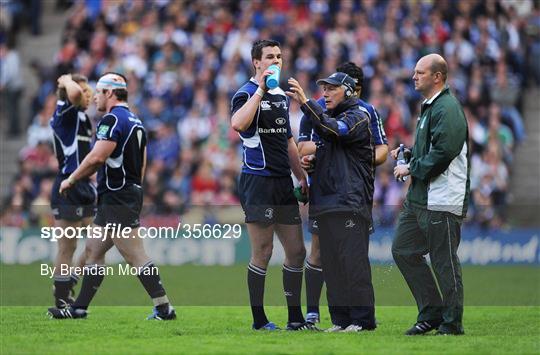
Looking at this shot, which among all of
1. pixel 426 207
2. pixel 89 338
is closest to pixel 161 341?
pixel 89 338

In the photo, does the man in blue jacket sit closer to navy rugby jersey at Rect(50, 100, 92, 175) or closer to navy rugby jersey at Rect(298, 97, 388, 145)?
navy rugby jersey at Rect(298, 97, 388, 145)

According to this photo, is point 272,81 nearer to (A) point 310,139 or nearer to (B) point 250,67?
(A) point 310,139

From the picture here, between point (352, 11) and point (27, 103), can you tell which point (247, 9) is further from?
point (27, 103)

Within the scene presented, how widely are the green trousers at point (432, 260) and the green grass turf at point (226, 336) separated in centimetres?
32

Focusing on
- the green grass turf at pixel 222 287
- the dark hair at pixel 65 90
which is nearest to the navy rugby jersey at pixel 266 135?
the green grass turf at pixel 222 287

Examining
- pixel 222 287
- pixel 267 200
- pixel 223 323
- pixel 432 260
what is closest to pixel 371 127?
pixel 267 200

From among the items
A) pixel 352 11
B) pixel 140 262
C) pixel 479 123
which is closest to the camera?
pixel 140 262

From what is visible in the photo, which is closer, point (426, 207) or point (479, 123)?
point (426, 207)

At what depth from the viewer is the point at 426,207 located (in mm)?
11336

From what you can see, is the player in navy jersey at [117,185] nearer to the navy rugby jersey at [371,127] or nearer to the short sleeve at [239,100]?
the short sleeve at [239,100]

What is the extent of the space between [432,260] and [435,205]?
0.52 meters

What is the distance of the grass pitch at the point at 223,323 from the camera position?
33.9ft

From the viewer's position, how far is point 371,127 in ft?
40.8

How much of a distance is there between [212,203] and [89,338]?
37.4 ft
